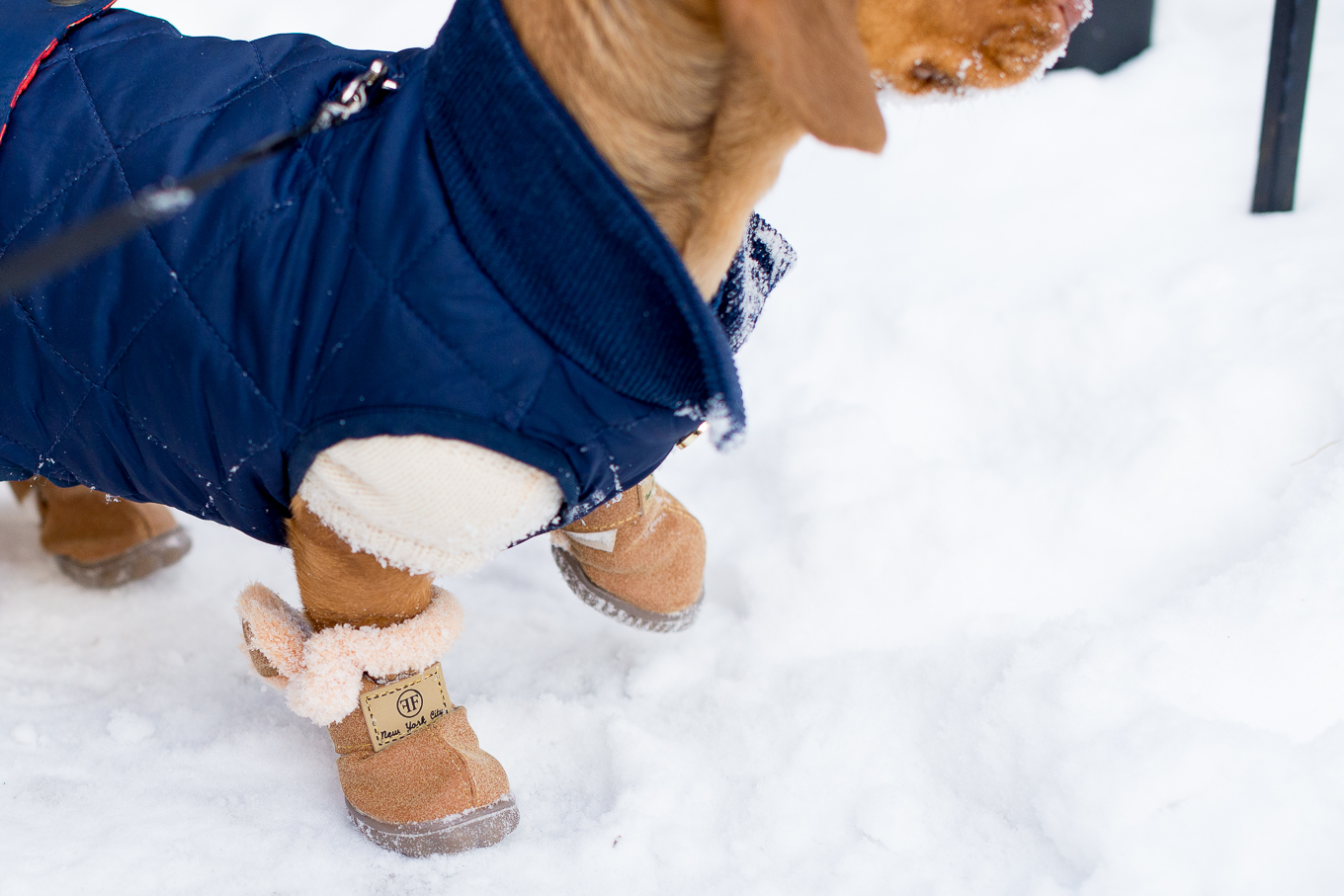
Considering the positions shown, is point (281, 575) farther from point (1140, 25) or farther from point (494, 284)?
point (1140, 25)

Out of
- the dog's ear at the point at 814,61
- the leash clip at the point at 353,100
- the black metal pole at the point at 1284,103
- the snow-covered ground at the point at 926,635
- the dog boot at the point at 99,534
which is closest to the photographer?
the dog's ear at the point at 814,61

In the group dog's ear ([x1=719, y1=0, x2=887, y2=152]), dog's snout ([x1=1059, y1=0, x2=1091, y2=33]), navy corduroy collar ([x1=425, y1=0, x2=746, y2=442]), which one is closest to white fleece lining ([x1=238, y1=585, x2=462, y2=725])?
navy corduroy collar ([x1=425, y1=0, x2=746, y2=442])

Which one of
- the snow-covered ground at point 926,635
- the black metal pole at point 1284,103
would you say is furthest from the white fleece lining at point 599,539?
the black metal pole at point 1284,103

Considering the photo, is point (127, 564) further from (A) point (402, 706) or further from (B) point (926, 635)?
(B) point (926, 635)

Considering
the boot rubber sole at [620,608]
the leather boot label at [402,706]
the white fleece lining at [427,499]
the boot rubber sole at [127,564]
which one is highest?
the white fleece lining at [427,499]

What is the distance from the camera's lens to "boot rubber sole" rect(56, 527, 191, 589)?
5.36 feet

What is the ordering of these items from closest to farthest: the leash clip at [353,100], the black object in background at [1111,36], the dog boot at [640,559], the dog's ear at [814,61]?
the dog's ear at [814,61] < the leash clip at [353,100] < the dog boot at [640,559] < the black object in background at [1111,36]

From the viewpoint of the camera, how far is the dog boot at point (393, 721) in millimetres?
1131

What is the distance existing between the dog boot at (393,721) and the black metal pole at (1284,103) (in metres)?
1.63

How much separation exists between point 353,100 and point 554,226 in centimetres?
27

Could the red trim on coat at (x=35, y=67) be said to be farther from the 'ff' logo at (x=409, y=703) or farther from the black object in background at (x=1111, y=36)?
the black object in background at (x=1111, y=36)

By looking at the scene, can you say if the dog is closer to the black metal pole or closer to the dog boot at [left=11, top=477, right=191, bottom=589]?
the dog boot at [left=11, top=477, right=191, bottom=589]

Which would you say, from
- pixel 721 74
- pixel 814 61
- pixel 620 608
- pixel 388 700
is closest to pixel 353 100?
pixel 721 74

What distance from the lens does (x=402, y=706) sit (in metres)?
1.18
